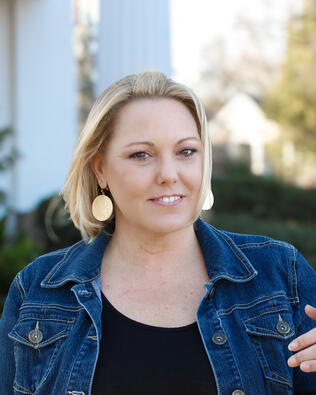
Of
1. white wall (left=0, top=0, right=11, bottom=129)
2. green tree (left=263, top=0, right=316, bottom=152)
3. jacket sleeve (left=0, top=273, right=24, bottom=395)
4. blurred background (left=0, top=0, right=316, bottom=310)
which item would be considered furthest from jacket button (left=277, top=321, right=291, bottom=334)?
green tree (left=263, top=0, right=316, bottom=152)

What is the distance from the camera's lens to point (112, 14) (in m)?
8.09

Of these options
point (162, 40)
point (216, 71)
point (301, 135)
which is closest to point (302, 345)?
point (162, 40)

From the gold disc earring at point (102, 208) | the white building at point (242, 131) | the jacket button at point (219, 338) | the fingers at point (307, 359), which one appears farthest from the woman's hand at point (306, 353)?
the white building at point (242, 131)

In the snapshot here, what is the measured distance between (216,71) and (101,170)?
127ft

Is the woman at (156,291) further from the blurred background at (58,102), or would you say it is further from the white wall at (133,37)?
the white wall at (133,37)

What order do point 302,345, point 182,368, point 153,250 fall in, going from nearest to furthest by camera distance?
point 302,345
point 182,368
point 153,250

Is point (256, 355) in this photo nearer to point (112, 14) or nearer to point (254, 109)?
point (112, 14)

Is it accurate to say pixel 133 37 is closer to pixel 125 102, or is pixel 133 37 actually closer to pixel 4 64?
pixel 4 64

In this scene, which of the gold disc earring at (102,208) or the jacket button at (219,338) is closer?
the jacket button at (219,338)

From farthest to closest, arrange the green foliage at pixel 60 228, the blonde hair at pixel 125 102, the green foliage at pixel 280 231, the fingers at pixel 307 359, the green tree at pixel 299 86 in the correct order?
the green tree at pixel 299 86 → the green foliage at pixel 60 228 → the green foliage at pixel 280 231 → the blonde hair at pixel 125 102 → the fingers at pixel 307 359

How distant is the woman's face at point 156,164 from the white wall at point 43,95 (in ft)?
18.4

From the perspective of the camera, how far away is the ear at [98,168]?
2.55 m

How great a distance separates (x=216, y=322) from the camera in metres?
2.18

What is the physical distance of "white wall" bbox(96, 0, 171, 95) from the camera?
8000mm
